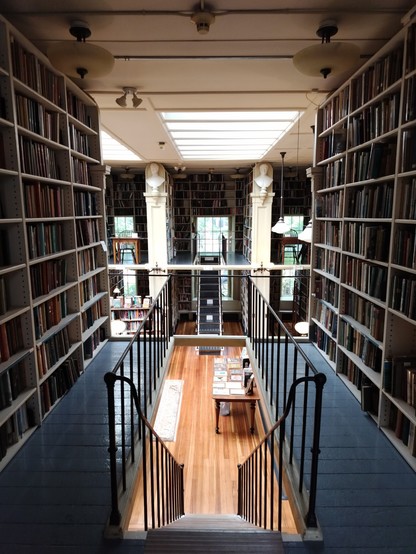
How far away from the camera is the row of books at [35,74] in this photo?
7.37ft

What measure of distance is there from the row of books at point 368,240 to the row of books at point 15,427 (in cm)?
257

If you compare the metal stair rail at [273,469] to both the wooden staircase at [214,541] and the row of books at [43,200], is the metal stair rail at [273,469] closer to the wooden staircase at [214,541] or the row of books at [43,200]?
the wooden staircase at [214,541]

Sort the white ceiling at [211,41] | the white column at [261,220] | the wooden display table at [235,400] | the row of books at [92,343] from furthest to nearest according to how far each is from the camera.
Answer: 1. the white column at [261,220]
2. the wooden display table at [235,400]
3. the row of books at [92,343]
4. the white ceiling at [211,41]

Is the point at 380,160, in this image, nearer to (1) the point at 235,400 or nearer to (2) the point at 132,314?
(1) the point at 235,400

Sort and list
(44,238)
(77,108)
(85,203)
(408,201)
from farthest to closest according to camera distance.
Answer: (85,203)
(77,108)
(44,238)
(408,201)

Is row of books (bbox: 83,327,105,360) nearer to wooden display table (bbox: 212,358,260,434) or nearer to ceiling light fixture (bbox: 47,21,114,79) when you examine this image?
ceiling light fixture (bbox: 47,21,114,79)

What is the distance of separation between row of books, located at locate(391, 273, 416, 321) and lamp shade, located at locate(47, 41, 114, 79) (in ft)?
7.16

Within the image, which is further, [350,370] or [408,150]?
Answer: [350,370]

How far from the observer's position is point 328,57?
6.73 feet

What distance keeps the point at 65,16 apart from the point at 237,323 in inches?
369

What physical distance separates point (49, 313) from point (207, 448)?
3.48m

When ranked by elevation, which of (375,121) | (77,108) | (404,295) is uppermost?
(77,108)

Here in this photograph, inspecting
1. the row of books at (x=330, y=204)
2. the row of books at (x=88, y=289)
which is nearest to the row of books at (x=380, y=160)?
the row of books at (x=330, y=204)

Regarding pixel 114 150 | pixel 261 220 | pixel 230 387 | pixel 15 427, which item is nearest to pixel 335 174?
pixel 15 427
